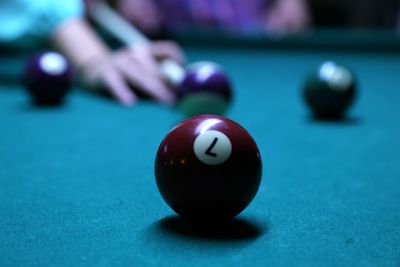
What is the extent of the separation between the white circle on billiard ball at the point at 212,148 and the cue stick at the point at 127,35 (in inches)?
56.0

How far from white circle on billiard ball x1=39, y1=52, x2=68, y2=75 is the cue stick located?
0.53 metres

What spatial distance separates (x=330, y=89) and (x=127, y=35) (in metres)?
1.62

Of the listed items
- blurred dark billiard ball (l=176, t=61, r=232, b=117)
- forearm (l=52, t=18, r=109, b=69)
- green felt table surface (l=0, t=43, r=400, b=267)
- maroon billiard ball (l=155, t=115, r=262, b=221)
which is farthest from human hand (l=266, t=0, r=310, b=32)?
maroon billiard ball (l=155, t=115, r=262, b=221)

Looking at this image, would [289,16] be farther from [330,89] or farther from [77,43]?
[330,89]

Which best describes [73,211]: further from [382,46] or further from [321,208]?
[382,46]

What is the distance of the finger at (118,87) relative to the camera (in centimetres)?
309

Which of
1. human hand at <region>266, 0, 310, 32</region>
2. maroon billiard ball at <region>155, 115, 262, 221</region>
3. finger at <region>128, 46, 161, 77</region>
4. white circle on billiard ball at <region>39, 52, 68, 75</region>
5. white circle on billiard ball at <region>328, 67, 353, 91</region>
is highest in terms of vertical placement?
human hand at <region>266, 0, 310, 32</region>

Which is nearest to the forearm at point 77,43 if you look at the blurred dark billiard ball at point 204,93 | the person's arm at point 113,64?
the person's arm at point 113,64

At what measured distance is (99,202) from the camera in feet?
4.69

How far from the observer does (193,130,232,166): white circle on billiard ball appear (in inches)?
46.6

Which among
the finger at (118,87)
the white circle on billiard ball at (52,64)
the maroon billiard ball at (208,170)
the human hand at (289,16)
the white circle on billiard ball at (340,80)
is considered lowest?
the finger at (118,87)

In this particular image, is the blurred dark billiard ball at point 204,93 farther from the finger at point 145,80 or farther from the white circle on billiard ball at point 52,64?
the white circle on billiard ball at point 52,64

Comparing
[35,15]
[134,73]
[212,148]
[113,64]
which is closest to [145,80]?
[134,73]

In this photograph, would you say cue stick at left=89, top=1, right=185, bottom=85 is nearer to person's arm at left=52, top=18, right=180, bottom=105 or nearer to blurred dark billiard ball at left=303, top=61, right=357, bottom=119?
person's arm at left=52, top=18, right=180, bottom=105
